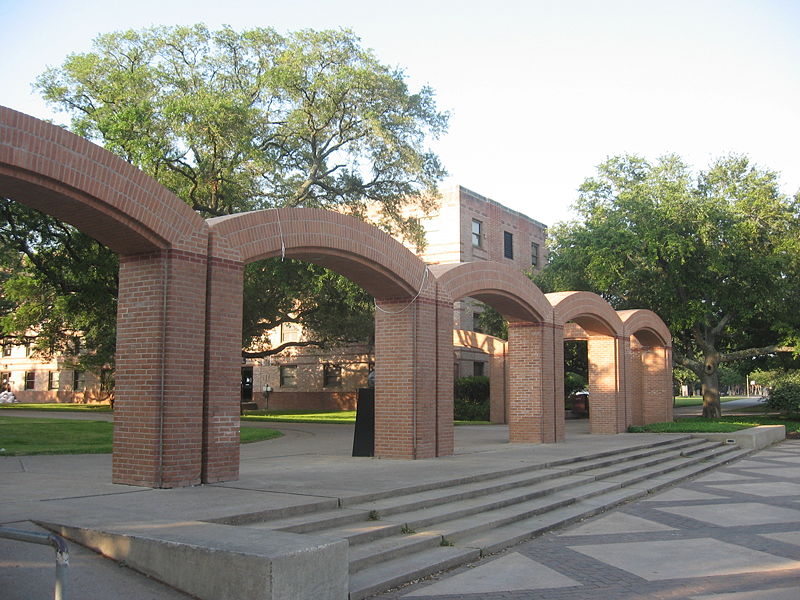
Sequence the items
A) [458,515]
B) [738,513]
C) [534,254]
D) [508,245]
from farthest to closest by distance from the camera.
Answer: [534,254] → [508,245] → [738,513] → [458,515]

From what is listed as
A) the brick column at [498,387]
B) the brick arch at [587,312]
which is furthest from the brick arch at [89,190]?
the brick column at [498,387]

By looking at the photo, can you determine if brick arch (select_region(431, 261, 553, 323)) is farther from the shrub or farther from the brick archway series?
the shrub

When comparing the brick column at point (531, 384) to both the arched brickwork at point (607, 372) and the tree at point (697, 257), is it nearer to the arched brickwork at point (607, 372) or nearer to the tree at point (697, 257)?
the arched brickwork at point (607, 372)

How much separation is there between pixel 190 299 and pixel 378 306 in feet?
17.6

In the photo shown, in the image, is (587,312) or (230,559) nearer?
(230,559)

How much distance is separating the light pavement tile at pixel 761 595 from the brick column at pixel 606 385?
16.4 m

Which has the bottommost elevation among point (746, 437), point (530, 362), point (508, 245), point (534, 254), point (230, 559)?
point (746, 437)

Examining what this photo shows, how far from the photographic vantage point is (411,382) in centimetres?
1390

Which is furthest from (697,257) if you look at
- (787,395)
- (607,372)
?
(787,395)

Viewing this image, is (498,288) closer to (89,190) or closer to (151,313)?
(151,313)

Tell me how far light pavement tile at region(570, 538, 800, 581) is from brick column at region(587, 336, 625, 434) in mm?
14297

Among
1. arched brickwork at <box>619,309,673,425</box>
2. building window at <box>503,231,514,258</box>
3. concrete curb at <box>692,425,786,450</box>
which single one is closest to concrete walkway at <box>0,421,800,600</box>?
concrete curb at <box>692,425,786,450</box>

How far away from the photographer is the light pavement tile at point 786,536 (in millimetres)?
A: 8469

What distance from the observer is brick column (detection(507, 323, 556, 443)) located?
18141 millimetres
